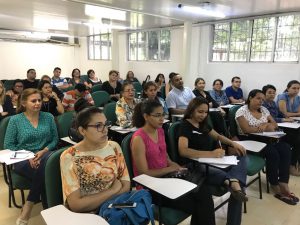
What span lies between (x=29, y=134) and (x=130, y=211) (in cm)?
142

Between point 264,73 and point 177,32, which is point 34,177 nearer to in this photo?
point 264,73

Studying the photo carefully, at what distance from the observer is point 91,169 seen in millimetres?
1515

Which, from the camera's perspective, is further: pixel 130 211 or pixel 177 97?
pixel 177 97

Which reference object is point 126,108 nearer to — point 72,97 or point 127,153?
point 72,97

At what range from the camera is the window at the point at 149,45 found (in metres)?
8.42

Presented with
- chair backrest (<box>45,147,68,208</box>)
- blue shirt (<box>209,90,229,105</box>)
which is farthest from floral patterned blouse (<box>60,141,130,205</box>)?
blue shirt (<box>209,90,229,105</box>)

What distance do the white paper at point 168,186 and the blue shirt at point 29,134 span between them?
1.16m

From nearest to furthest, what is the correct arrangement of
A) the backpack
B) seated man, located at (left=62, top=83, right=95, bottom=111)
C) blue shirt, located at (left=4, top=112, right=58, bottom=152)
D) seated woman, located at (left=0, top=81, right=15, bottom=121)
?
the backpack
blue shirt, located at (left=4, top=112, right=58, bottom=152)
seated woman, located at (left=0, top=81, right=15, bottom=121)
seated man, located at (left=62, top=83, right=95, bottom=111)

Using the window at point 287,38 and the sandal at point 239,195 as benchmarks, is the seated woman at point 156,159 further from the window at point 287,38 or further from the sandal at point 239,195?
the window at point 287,38

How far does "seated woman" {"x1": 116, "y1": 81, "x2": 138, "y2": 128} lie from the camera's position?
314 centimetres

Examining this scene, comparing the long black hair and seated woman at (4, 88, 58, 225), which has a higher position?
the long black hair

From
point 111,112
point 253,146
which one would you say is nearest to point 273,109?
point 253,146

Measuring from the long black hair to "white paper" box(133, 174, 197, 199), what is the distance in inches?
20.4

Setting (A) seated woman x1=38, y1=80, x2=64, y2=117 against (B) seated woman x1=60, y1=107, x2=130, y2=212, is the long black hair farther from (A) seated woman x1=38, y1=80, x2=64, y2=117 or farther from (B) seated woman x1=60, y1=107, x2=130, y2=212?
(A) seated woman x1=38, y1=80, x2=64, y2=117
